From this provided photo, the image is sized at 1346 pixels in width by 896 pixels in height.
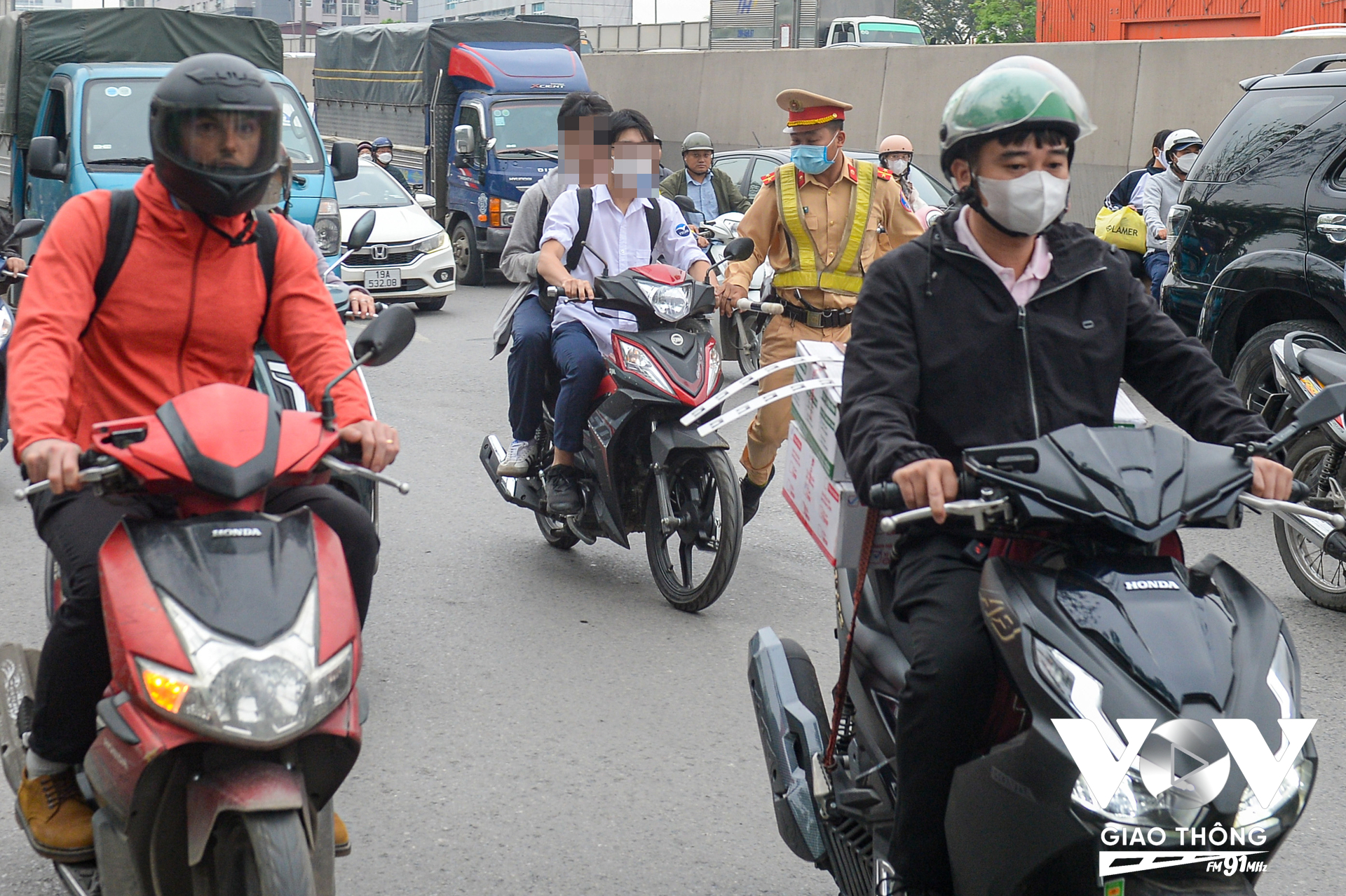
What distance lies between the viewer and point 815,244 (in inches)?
271

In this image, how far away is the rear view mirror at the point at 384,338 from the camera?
314 centimetres

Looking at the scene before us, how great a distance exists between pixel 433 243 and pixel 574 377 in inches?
404

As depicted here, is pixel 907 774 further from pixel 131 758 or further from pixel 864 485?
pixel 131 758

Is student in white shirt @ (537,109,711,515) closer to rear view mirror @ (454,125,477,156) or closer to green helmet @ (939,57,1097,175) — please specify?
green helmet @ (939,57,1097,175)

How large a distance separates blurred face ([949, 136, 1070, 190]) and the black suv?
16.3ft

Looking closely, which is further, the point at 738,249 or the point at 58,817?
the point at 738,249

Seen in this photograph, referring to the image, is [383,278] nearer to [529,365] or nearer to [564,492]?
[529,365]

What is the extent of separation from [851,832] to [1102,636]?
1.00 metres

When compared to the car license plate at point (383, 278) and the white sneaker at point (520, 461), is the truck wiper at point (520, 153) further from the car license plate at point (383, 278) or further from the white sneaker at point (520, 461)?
the white sneaker at point (520, 461)

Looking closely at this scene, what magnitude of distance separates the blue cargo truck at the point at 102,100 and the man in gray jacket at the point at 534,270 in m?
5.64

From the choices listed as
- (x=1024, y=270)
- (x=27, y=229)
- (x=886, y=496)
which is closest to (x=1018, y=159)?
(x=1024, y=270)

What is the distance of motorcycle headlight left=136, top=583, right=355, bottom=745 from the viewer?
8.57 ft

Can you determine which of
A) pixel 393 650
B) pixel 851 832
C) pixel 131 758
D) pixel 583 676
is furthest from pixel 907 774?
pixel 393 650

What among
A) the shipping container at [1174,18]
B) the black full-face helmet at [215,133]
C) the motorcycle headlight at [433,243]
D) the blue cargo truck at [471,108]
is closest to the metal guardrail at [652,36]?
the shipping container at [1174,18]
